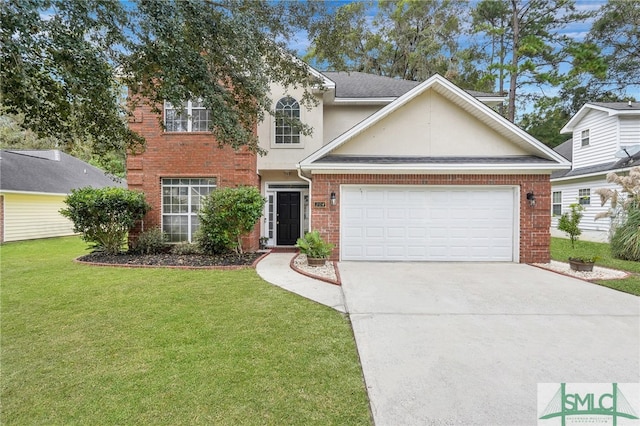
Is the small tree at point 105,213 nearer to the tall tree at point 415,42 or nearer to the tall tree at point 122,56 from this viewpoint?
the tall tree at point 122,56

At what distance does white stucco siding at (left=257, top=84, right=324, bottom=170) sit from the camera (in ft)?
37.1

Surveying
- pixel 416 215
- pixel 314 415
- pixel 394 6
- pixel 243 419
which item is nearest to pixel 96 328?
pixel 243 419

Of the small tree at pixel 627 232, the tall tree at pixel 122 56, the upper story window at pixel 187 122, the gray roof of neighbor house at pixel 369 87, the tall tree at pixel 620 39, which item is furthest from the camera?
the tall tree at pixel 620 39

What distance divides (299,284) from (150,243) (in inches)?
239

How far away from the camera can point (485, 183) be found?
28.9 ft

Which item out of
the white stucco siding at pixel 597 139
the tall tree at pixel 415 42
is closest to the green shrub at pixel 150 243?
the tall tree at pixel 415 42

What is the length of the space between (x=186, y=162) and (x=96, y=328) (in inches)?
278

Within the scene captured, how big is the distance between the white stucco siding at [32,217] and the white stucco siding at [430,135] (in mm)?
15753

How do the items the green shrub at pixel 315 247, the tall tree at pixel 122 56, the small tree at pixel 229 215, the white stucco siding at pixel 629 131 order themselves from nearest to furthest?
the tall tree at pixel 122 56 → the green shrub at pixel 315 247 → the small tree at pixel 229 215 → the white stucco siding at pixel 629 131

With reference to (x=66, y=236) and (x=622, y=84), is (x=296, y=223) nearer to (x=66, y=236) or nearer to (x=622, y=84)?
(x=66, y=236)

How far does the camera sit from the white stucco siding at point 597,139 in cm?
1472

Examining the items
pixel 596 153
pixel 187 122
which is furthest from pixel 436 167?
pixel 596 153

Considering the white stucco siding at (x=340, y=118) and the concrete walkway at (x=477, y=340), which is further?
the white stucco siding at (x=340, y=118)

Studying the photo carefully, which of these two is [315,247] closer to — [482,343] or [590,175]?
[482,343]
